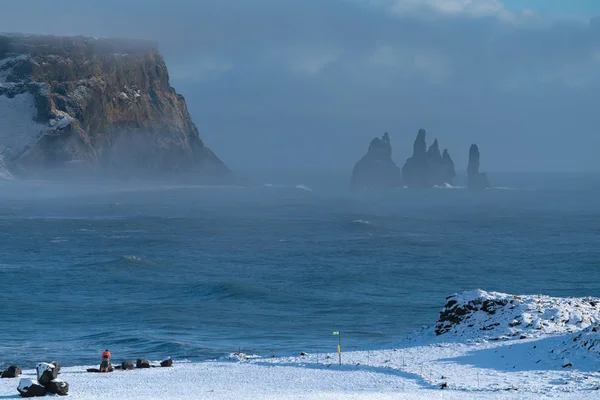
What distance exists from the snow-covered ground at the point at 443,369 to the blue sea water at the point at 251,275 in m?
5.87

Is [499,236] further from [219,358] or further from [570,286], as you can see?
[219,358]

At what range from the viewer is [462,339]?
143 feet

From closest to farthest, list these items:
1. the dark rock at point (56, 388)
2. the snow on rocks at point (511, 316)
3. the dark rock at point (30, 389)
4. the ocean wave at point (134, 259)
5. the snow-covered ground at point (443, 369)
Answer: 1. the dark rock at point (30, 389)
2. the dark rock at point (56, 388)
3. the snow-covered ground at point (443, 369)
4. the snow on rocks at point (511, 316)
5. the ocean wave at point (134, 259)

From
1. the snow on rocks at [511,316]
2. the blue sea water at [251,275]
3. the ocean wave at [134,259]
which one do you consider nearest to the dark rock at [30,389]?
the blue sea water at [251,275]

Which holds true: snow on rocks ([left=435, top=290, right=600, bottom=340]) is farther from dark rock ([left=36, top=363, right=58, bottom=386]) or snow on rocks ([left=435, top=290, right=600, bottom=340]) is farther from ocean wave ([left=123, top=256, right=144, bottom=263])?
ocean wave ([left=123, top=256, right=144, bottom=263])

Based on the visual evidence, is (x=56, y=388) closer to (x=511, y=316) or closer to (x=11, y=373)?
(x=11, y=373)

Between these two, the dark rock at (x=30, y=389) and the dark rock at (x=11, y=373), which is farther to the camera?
the dark rock at (x=11, y=373)

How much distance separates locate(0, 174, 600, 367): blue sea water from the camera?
5162cm

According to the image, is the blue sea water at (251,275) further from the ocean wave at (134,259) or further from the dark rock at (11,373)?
the dark rock at (11,373)

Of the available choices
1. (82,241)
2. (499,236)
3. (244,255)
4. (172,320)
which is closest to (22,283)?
(172,320)

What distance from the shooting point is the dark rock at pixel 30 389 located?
30828mm

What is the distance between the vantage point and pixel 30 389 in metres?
30.8

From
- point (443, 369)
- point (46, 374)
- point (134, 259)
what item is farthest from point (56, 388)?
point (134, 259)

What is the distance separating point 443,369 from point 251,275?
4278 cm
